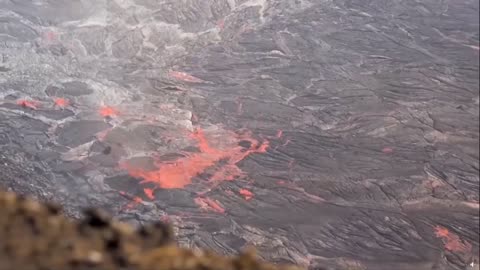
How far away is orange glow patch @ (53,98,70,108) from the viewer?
6.05 meters

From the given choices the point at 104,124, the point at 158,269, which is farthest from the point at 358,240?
the point at 158,269

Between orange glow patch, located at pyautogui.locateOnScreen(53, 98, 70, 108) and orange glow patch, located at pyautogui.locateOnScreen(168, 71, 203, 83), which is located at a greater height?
orange glow patch, located at pyautogui.locateOnScreen(168, 71, 203, 83)

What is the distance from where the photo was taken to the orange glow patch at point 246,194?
539cm

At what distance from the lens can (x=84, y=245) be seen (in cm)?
106

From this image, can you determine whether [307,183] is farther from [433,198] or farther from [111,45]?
[111,45]

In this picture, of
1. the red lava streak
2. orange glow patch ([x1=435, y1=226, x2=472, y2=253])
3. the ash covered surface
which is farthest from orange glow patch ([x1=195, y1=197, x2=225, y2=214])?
orange glow patch ([x1=435, y1=226, x2=472, y2=253])

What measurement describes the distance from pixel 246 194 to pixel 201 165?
0.52 meters

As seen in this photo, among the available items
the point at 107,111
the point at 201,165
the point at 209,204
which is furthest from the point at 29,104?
the point at 209,204

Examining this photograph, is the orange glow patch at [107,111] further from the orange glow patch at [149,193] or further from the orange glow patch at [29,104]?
the orange glow patch at [149,193]

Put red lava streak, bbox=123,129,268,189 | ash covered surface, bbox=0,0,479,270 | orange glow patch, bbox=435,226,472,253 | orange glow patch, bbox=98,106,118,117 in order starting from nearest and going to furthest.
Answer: orange glow patch, bbox=435,226,472,253 < ash covered surface, bbox=0,0,479,270 < red lava streak, bbox=123,129,268,189 < orange glow patch, bbox=98,106,118,117

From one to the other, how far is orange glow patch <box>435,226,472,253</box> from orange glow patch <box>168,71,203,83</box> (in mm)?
2754

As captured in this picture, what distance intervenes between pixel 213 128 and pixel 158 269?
15.6ft

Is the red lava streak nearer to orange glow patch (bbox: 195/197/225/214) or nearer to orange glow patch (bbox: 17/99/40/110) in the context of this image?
orange glow patch (bbox: 195/197/225/214)

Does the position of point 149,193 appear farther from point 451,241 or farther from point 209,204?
point 451,241
